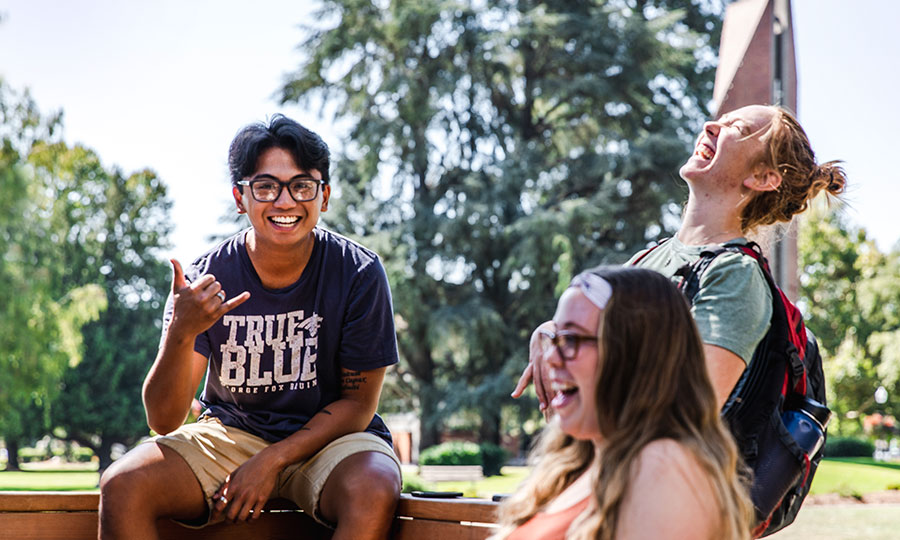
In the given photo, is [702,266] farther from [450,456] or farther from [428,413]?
[450,456]

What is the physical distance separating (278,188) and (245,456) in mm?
707

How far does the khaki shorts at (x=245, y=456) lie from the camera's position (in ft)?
7.91

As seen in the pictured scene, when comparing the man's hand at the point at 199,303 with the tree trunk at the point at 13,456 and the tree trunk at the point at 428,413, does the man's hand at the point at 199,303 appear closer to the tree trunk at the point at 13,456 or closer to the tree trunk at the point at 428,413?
the tree trunk at the point at 428,413

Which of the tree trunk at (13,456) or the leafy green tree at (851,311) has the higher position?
the leafy green tree at (851,311)

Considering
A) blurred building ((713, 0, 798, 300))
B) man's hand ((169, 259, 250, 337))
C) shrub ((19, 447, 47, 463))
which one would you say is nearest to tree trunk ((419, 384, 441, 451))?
blurred building ((713, 0, 798, 300))

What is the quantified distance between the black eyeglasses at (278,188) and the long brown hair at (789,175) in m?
1.11

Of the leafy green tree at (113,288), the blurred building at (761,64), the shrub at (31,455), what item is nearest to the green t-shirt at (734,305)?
the blurred building at (761,64)

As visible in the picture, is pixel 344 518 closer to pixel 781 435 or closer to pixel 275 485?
pixel 275 485

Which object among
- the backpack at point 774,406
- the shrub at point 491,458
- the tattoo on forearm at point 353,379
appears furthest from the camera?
the shrub at point 491,458

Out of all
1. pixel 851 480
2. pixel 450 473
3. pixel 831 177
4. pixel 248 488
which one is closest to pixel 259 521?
pixel 248 488

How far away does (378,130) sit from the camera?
19188 millimetres

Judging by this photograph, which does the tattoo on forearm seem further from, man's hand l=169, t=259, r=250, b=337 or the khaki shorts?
man's hand l=169, t=259, r=250, b=337

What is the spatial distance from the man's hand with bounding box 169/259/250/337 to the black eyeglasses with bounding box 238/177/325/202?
15.9 inches

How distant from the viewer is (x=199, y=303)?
7.06ft
